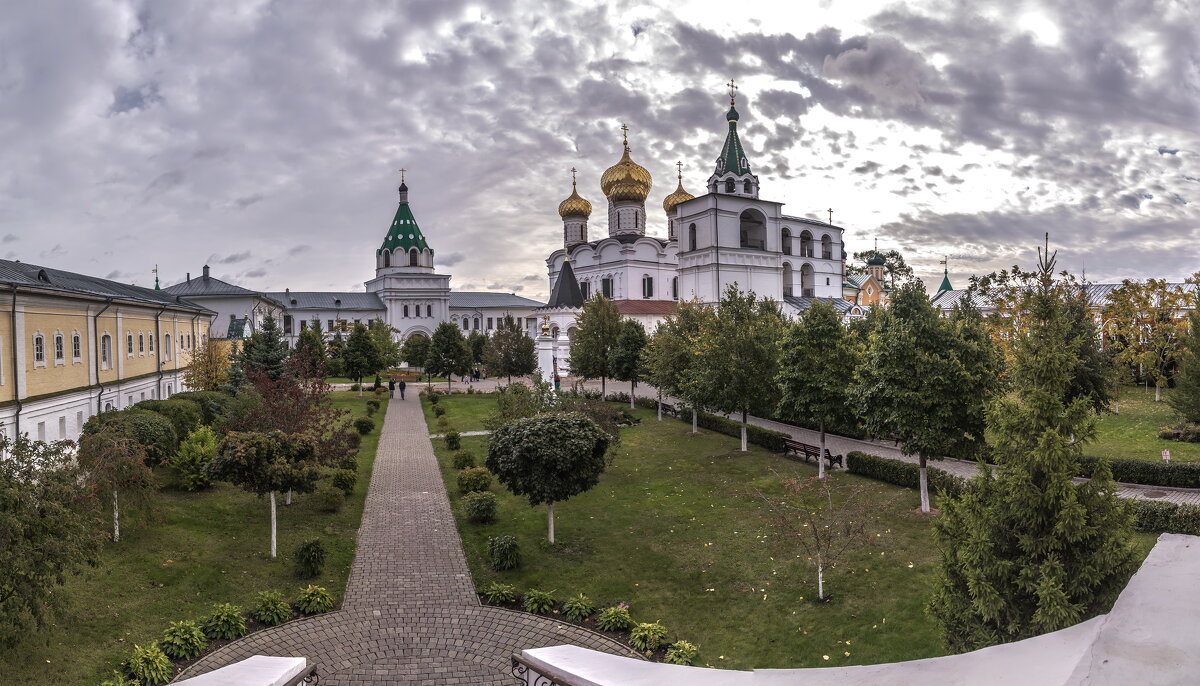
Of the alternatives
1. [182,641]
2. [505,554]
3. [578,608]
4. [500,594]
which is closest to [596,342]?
[505,554]

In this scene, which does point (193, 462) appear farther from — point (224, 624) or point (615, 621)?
point (615, 621)

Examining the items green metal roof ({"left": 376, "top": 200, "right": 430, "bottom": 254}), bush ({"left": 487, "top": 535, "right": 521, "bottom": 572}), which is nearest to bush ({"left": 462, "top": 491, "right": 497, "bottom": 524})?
bush ({"left": 487, "top": 535, "right": 521, "bottom": 572})

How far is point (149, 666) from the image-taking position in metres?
9.02

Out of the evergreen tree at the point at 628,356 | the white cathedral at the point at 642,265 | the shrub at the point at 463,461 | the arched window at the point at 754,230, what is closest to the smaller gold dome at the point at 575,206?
the white cathedral at the point at 642,265

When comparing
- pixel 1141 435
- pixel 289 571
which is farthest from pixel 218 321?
pixel 1141 435

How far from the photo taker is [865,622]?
34.8 feet

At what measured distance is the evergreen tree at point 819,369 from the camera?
20125 mm

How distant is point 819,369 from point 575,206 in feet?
170

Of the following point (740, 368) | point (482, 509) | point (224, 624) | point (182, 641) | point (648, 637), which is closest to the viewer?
point (182, 641)

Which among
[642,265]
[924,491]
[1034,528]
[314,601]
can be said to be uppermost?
[642,265]

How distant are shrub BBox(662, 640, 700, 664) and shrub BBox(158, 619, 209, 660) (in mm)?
6677

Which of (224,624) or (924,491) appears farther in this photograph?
(924,491)

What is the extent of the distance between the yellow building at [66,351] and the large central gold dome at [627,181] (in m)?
43.8

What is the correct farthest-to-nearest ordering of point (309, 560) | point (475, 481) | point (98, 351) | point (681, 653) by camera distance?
1. point (98, 351)
2. point (475, 481)
3. point (309, 560)
4. point (681, 653)
